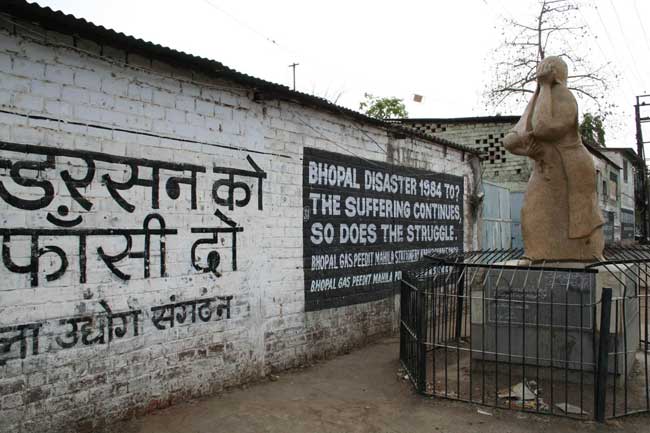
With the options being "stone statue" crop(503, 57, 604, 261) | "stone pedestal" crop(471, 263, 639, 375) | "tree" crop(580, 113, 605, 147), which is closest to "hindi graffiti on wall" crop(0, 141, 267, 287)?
"stone pedestal" crop(471, 263, 639, 375)

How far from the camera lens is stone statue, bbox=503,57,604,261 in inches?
221

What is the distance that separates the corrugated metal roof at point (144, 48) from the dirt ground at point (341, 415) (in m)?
3.38

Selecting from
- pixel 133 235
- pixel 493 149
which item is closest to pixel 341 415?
pixel 133 235

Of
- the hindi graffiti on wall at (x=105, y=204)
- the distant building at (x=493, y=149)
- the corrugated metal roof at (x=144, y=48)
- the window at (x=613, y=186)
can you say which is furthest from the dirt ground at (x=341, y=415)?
the window at (x=613, y=186)

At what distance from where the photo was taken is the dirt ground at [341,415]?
447 centimetres

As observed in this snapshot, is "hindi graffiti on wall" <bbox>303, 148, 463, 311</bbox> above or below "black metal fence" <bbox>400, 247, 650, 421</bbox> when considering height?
above

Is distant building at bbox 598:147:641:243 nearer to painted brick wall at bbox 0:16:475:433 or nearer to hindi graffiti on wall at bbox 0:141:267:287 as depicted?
painted brick wall at bbox 0:16:475:433

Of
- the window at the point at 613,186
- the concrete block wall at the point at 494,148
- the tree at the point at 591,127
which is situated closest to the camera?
the concrete block wall at the point at 494,148

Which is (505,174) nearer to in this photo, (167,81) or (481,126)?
(481,126)

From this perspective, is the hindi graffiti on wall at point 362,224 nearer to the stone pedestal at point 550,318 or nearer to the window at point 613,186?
the stone pedestal at point 550,318

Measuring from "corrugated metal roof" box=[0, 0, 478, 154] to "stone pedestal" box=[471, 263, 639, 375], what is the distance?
320cm

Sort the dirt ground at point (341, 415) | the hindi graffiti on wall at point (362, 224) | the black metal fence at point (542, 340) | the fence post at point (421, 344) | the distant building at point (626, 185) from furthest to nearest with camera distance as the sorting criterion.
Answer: the distant building at point (626, 185), the hindi graffiti on wall at point (362, 224), the fence post at point (421, 344), the black metal fence at point (542, 340), the dirt ground at point (341, 415)

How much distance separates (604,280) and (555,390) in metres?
1.26

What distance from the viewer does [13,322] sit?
3.90 m
